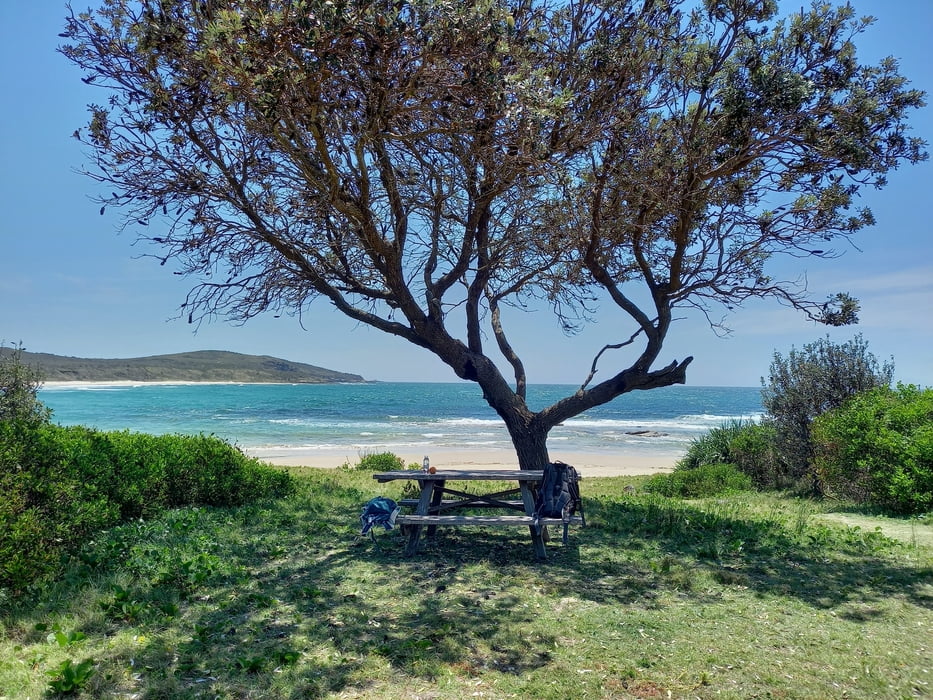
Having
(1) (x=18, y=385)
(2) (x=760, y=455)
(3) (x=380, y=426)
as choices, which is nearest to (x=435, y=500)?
(2) (x=760, y=455)

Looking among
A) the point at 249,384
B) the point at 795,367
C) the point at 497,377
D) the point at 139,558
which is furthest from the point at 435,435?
the point at 249,384

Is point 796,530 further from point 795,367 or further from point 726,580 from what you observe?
point 795,367

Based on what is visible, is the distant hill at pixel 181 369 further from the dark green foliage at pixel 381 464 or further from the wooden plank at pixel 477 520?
the wooden plank at pixel 477 520

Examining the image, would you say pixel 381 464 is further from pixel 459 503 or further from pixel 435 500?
pixel 459 503

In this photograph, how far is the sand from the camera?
25641 mm

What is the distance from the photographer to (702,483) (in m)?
15.2

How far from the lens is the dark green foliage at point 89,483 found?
502cm

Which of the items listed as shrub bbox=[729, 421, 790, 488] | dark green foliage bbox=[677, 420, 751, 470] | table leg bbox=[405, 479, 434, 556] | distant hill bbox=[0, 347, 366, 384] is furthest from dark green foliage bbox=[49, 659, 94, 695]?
distant hill bbox=[0, 347, 366, 384]

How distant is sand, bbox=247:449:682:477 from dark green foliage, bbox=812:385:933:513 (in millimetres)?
12136

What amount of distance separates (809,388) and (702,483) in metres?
3.65

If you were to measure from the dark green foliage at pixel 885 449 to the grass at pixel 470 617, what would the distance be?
3.13 meters

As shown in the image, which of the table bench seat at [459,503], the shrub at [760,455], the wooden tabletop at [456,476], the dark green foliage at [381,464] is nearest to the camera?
the wooden tabletop at [456,476]

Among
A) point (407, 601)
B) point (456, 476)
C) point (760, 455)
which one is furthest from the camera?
point (760, 455)

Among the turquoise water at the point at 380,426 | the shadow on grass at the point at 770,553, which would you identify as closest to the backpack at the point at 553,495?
the shadow on grass at the point at 770,553
